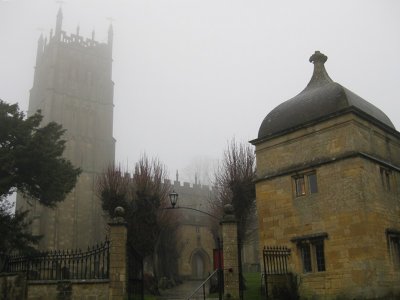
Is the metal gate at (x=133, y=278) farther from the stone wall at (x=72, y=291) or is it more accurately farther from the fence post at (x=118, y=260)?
the stone wall at (x=72, y=291)

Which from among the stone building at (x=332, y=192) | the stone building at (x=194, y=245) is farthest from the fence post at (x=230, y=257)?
the stone building at (x=194, y=245)

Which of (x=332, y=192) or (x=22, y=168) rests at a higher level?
(x=22, y=168)

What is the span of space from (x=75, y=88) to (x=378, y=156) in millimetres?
46302

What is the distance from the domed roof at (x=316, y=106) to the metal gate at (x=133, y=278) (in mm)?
8242

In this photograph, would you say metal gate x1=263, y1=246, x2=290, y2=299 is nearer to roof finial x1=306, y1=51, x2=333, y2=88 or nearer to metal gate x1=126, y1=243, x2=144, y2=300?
metal gate x1=126, y1=243, x2=144, y2=300

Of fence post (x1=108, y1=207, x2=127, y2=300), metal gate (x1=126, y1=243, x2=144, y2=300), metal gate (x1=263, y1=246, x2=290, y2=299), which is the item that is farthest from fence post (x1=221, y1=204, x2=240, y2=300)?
fence post (x1=108, y1=207, x2=127, y2=300)

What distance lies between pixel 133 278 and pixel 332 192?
8.40m

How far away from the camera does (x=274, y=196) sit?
808 inches

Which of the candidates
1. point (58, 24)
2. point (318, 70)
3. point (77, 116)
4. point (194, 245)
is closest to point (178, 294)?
point (318, 70)

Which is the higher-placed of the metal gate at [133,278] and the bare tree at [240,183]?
the bare tree at [240,183]

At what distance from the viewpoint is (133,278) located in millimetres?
16719

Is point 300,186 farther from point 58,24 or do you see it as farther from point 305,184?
point 58,24

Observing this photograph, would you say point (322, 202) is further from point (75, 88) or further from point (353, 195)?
point (75, 88)

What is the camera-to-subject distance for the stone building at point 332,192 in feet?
56.2
